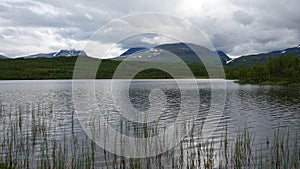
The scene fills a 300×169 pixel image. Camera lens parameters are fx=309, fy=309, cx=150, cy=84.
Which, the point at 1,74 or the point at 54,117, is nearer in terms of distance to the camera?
the point at 54,117

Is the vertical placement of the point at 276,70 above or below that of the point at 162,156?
above

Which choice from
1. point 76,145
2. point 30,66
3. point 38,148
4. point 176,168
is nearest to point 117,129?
point 76,145

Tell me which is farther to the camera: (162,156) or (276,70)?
(276,70)

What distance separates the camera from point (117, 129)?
24.4 metres

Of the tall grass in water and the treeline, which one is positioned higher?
the treeline

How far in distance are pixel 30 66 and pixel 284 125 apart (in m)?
184

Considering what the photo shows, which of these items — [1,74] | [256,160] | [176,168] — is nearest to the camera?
[176,168]

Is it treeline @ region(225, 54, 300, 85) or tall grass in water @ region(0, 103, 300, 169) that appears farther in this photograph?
treeline @ region(225, 54, 300, 85)

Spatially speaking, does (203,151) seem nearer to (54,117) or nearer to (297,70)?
(54,117)

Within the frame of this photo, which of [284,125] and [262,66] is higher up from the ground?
[262,66]

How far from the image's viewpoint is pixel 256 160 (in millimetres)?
15969

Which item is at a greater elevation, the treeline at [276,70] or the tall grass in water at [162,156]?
the treeline at [276,70]

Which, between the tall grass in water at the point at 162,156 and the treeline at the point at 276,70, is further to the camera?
the treeline at the point at 276,70

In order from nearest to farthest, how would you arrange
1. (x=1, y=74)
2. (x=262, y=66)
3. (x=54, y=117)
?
(x=54, y=117) → (x=262, y=66) → (x=1, y=74)
